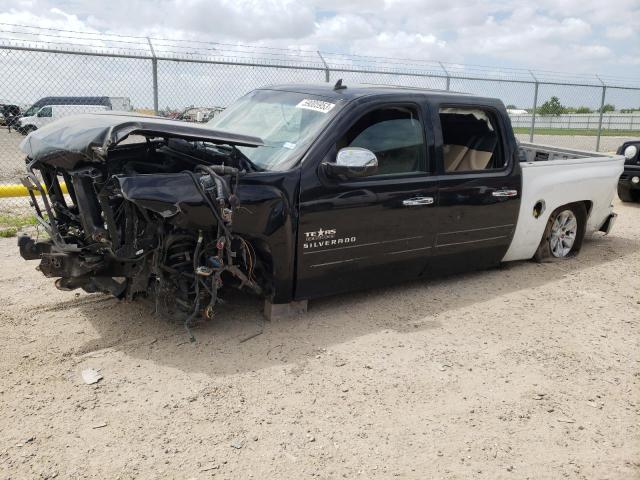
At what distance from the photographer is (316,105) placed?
4.68 meters

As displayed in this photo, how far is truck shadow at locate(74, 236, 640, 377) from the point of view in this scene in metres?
3.98

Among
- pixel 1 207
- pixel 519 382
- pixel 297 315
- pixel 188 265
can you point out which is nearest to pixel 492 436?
pixel 519 382

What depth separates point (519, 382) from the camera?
12.5ft

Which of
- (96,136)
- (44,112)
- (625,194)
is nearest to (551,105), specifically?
(625,194)

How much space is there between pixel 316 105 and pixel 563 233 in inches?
142

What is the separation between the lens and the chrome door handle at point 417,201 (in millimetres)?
4762

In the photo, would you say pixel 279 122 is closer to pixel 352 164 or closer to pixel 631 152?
pixel 352 164

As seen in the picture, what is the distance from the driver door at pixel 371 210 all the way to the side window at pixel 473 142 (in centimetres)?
70

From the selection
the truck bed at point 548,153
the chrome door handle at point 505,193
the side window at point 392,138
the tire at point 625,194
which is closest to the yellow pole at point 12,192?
the side window at point 392,138

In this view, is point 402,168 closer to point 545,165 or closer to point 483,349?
point 483,349

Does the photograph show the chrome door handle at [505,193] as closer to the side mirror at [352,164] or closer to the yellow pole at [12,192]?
the side mirror at [352,164]

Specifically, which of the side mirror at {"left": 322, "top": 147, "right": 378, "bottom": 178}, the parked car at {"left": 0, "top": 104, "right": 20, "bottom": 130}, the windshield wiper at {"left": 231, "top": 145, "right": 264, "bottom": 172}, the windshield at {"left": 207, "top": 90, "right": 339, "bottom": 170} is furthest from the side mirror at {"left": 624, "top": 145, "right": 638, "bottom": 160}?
the parked car at {"left": 0, "top": 104, "right": 20, "bottom": 130}

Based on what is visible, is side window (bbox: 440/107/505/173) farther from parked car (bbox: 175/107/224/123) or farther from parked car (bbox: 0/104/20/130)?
parked car (bbox: 0/104/20/130)

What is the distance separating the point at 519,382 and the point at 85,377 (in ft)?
9.05
